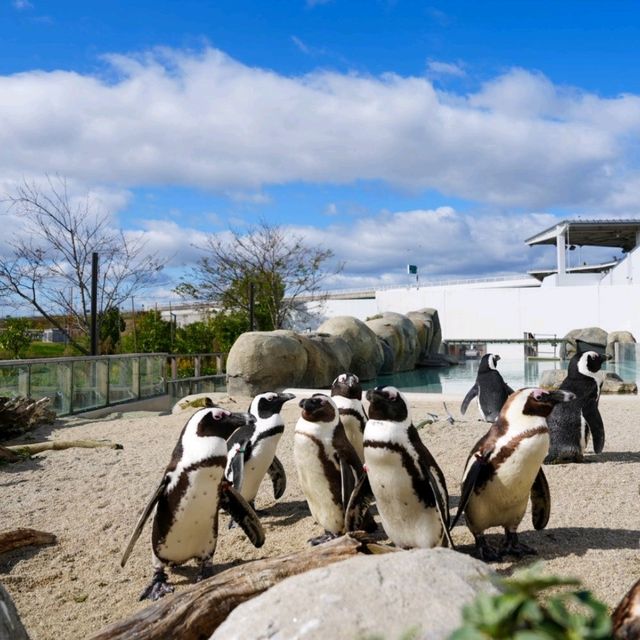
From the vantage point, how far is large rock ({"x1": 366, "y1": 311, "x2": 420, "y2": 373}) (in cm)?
2366

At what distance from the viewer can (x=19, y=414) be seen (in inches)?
331

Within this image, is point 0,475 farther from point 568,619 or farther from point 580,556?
point 568,619

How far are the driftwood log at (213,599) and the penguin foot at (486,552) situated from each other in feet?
4.39

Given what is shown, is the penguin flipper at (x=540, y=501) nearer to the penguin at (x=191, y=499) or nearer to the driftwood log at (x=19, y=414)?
the penguin at (x=191, y=499)

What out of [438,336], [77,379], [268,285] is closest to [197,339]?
[268,285]

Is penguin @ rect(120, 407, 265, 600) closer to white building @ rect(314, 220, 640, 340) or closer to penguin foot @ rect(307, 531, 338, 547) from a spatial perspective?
penguin foot @ rect(307, 531, 338, 547)

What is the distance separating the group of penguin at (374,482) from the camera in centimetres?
341

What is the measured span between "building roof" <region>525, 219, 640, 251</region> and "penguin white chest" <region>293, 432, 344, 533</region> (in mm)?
36232

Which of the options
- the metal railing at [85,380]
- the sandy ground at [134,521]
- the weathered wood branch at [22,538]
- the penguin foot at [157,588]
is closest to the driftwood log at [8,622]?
the sandy ground at [134,521]

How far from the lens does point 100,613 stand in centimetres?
321

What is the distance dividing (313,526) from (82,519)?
66.7 inches

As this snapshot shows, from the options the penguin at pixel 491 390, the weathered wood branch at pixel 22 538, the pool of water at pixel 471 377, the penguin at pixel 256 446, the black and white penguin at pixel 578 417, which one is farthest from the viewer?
the pool of water at pixel 471 377

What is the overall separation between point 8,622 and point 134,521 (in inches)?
117

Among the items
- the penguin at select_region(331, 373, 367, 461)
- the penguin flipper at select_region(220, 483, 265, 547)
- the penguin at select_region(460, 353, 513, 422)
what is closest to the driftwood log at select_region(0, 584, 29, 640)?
the penguin flipper at select_region(220, 483, 265, 547)
